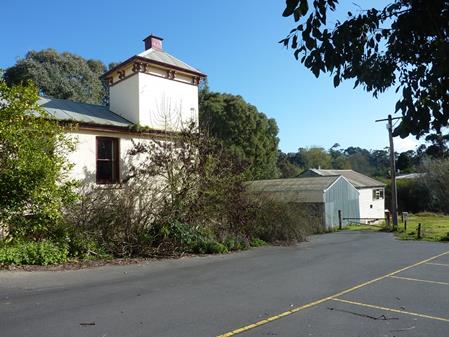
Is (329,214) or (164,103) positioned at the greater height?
(164,103)

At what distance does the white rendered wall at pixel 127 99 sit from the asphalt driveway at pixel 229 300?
7.31 m

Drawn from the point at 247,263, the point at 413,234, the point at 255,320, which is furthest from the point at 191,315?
the point at 413,234

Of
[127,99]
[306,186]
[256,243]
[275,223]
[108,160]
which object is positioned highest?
[127,99]

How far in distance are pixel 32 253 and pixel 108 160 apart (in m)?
5.54

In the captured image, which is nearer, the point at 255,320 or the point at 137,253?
the point at 255,320

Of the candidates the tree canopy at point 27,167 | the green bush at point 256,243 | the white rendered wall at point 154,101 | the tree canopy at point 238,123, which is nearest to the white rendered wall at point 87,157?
the white rendered wall at point 154,101

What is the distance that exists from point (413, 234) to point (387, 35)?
25.6m

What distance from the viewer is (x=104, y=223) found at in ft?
45.4

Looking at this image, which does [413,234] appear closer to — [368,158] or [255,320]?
[255,320]

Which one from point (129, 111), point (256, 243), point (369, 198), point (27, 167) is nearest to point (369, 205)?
point (369, 198)

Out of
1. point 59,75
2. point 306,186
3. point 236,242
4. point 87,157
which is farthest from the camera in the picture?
point 306,186

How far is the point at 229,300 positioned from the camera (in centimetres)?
820

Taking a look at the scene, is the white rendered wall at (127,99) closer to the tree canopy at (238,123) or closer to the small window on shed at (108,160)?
the small window on shed at (108,160)

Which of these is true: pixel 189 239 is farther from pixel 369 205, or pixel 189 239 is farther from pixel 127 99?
pixel 369 205
